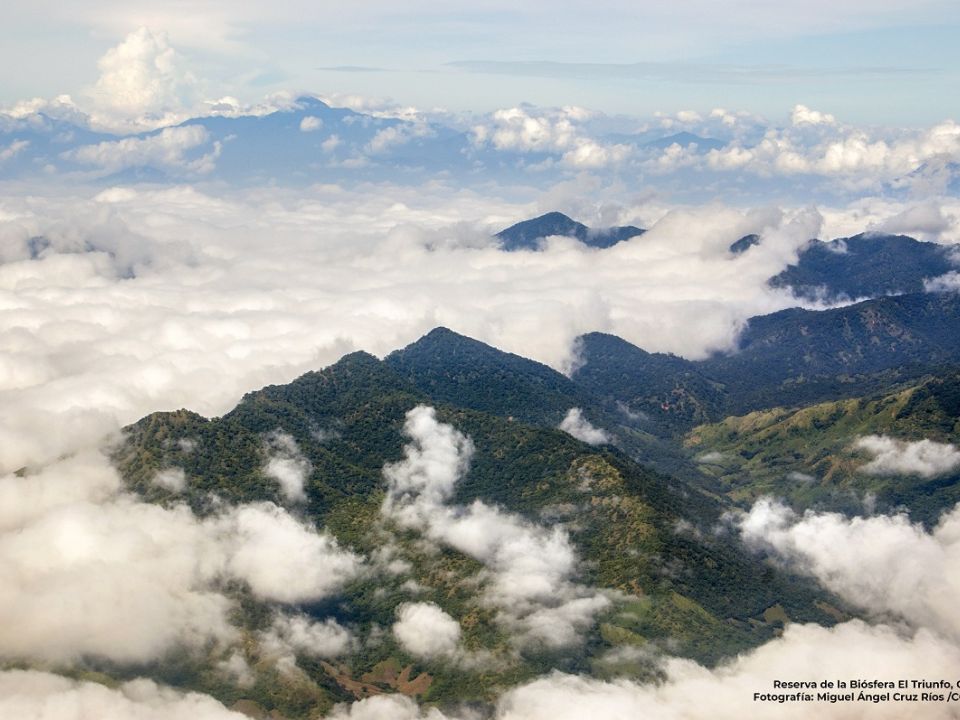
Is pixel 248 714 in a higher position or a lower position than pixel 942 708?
lower

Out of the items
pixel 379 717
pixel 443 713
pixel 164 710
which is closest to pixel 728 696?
pixel 443 713

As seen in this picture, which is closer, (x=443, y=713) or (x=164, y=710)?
(x=164, y=710)

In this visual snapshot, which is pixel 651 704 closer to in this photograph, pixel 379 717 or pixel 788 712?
pixel 788 712

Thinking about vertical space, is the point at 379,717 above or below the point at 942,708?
below

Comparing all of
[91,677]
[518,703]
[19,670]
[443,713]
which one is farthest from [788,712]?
[19,670]

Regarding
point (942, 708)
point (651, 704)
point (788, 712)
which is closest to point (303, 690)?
point (651, 704)

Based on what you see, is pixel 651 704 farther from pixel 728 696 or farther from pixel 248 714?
pixel 248 714

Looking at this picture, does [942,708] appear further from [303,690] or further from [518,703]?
[303,690]

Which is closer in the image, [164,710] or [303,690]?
[164,710]
